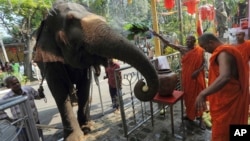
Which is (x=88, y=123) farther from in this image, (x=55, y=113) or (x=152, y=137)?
(x=55, y=113)

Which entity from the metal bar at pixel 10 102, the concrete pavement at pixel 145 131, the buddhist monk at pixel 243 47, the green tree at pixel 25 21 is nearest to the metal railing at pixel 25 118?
the metal bar at pixel 10 102

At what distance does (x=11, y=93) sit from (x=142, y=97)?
1862 mm

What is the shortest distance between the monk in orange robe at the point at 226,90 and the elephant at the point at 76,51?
70 centimetres

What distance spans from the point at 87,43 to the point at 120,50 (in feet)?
1.55

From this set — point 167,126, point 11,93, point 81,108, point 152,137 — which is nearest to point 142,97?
point 152,137

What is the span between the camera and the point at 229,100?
248cm

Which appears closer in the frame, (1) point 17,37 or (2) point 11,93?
(2) point 11,93

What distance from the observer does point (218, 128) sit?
2.56 meters

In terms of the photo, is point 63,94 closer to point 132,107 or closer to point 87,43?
point 87,43

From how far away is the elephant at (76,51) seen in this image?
2.54m

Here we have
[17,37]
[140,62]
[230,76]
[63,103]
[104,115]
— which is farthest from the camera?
[17,37]

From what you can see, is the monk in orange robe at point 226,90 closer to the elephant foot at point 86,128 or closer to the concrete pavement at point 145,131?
the concrete pavement at point 145,131

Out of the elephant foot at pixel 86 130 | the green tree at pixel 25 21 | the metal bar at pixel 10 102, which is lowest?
the elephant foot at pixel 86 130

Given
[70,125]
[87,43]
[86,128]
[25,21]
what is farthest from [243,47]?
[25,21]
